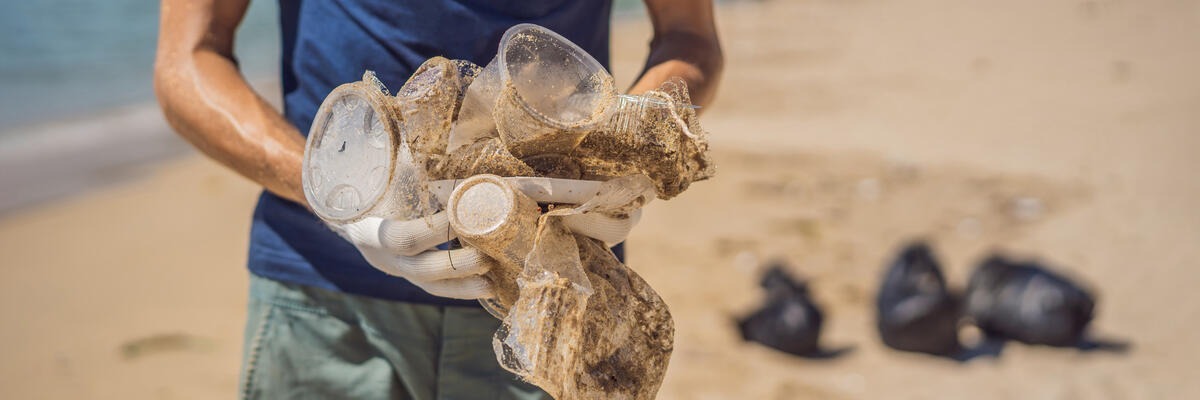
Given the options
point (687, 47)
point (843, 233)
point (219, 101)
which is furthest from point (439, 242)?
point (843, 233)

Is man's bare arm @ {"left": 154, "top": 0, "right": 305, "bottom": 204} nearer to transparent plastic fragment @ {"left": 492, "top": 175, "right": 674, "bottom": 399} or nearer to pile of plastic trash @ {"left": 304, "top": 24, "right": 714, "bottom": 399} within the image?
→ pile of plastic trash @ {"left": 304, "top": 24, "right": 714, "bottom": 399}

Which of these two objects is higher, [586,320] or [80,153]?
Answer: [586,320]

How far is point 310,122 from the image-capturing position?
171 cm

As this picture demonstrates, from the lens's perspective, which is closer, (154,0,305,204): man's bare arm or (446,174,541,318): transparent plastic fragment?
(446,174,541,318): transparent plastic fragment

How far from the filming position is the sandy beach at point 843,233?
362cm

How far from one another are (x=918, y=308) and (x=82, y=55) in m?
11.6

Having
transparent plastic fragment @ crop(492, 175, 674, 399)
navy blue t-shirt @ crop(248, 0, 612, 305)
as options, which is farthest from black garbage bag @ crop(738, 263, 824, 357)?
transparent plastic fragment @ crop(492, 175, 674, 399)

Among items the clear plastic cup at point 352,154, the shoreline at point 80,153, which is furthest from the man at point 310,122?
the shoreline at point 80,153

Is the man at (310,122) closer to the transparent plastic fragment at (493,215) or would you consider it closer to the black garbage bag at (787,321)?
the transparent plastic fragment at (493,215)

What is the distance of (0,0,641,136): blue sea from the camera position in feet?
31.3

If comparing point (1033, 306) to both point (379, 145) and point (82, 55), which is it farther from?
point (82, 55)

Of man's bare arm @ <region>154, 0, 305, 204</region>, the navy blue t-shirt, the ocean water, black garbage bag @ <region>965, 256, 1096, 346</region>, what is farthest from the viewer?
the ocean water

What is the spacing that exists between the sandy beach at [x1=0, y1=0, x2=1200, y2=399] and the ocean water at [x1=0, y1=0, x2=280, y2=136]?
200 centimetres

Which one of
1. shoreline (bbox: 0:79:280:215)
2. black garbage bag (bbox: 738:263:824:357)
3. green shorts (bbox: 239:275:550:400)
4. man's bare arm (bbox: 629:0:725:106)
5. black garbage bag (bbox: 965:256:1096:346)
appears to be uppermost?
man's bare arm (bbox: 629:0:725:106)
